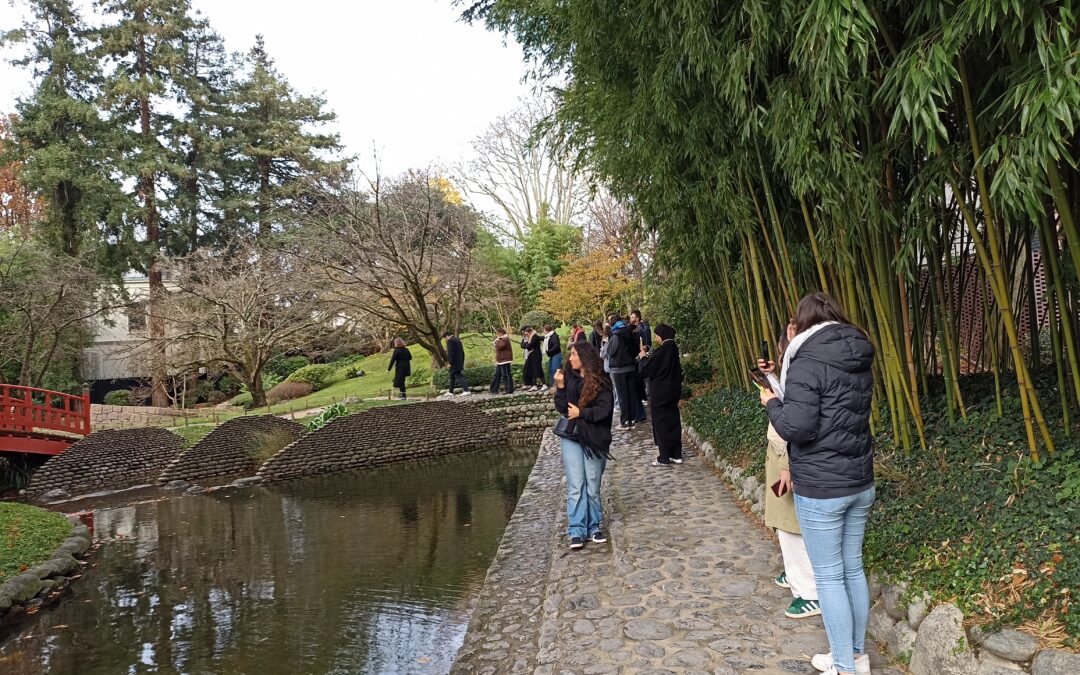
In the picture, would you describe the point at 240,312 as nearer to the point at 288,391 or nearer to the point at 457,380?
the point at 288,391

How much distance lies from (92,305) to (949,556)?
777 inches

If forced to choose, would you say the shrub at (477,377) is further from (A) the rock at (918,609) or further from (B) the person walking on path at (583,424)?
(A) the rock at (918,609)

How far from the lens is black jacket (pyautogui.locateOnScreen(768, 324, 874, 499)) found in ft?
7.53

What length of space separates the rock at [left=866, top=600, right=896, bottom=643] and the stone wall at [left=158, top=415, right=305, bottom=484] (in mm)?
10214

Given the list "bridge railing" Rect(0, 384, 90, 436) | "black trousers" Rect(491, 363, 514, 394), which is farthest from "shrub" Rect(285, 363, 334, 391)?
"black trousers" Rect(491, 363, 514, 394)

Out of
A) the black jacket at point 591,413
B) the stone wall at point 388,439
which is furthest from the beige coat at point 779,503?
the stone wall at point 388,439

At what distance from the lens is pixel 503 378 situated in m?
13.6

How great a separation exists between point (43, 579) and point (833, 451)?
7039 mm

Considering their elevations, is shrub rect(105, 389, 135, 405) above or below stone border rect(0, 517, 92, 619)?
above

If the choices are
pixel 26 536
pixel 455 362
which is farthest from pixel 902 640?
pixel 455 362

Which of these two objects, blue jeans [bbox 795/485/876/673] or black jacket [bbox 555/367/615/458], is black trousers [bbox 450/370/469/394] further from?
blue jeans [bbox 795/485/876/673]

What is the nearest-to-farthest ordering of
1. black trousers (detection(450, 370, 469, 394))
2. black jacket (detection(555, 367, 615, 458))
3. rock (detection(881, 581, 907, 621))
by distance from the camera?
rock (detection(881, 581, 907, 621)) < black jacket (detection(555, 367, 615, 458)) < black trousers (detection(450, 370, 469, 394))

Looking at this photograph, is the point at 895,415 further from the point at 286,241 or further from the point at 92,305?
the point at 92,305

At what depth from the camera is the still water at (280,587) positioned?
15.1 feet
